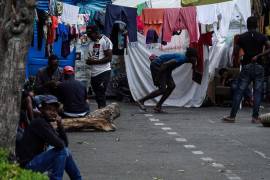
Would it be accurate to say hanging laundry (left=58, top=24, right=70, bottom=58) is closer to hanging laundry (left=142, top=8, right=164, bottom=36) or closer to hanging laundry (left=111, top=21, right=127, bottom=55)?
hanging laundry (left=111, top=21, right=127, bottom=55)

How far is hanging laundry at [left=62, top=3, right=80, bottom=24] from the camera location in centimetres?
2015

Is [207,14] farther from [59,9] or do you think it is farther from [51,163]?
[51,163]

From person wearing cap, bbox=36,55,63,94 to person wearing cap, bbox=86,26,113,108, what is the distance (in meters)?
1.30

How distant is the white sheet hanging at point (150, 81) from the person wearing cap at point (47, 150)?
1236cm

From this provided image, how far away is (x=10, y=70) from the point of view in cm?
859

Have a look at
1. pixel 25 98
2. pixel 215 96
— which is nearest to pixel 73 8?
pixel 215 96

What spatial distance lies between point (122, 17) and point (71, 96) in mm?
6370

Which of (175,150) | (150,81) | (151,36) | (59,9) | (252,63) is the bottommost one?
(175,150)

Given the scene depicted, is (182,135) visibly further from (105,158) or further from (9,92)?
(9,92)

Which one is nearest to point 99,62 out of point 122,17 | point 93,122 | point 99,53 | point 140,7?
point 99,53

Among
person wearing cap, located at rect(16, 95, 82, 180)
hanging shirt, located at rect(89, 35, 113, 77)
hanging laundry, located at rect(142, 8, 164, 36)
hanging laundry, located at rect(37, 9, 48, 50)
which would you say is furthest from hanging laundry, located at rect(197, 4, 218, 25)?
person wearing cap, located at rect(16, 95, 82, 180)

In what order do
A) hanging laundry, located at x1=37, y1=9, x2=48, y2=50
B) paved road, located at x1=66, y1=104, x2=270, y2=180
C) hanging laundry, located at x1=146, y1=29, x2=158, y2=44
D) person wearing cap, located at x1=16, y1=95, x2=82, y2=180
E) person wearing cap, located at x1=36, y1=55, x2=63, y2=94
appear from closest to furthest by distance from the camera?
person wearing cap, located at x1=16, y1=95, x2=82, y2=180 < paved road, located at x1=66, y1=104, x2=270, y2=180 < person wearing cap, located at x1=36, y1=55, x2=63, y2=94 < hanging laundry, located at x1=37, y1=9, x2=48, y2=50 < hanging laundry, located at x1=146, y1=29, x2=158, y2=44

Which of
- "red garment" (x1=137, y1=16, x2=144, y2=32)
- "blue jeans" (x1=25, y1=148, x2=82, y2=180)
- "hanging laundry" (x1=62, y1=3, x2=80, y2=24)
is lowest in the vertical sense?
"blue jeans" (x1=25, y1=148, x2=82, y2=180)

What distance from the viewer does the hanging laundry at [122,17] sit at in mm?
20094
